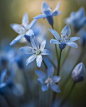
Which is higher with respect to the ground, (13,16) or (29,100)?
(13,16)

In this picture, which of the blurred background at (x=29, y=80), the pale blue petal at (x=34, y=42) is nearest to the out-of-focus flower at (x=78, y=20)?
the blurred background at (x=29, y=80)

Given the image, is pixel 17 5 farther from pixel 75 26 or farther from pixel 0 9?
pixel 75 26

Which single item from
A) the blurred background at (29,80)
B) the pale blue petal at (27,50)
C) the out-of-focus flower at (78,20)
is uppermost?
the pale blue petal at (27,50)

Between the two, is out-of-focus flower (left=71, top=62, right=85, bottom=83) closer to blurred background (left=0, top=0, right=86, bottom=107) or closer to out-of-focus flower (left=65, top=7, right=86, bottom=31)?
blurred background (left=0, top=0, right=86, bottom=107)

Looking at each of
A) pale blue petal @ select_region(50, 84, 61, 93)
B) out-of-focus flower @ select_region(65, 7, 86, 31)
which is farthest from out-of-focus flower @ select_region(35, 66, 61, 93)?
out-of-focus flower @ select_region(65, 7, 86, 31)

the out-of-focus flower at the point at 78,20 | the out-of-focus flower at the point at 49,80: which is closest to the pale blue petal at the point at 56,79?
the out-of-focus flower at the point at 49,80

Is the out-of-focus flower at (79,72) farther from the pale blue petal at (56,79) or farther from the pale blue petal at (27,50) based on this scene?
the pale blue petal at (27,50)

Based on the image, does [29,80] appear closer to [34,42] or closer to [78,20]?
[34,42]

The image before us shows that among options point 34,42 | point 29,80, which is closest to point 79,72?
point 34,42

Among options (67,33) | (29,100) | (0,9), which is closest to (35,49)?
(67,33)

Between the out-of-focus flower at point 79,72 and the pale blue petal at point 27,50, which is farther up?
the pale blue petal at point 27,50

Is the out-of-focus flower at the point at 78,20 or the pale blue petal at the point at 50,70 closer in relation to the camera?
the pale blue petal at the point at 50,70
